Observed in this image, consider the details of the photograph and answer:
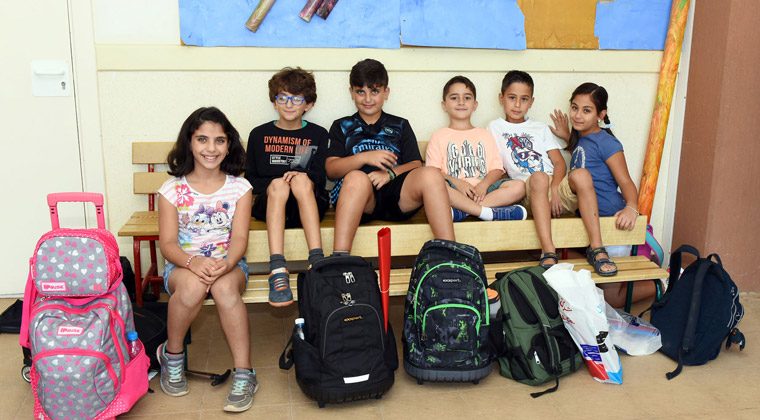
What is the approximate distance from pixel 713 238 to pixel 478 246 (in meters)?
1.43

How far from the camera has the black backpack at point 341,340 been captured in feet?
7.86

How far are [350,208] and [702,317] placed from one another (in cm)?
158

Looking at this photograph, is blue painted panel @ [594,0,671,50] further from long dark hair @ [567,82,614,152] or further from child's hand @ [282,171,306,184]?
child's hand @ [282,171,306,184]

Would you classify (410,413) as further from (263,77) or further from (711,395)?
(263,77)

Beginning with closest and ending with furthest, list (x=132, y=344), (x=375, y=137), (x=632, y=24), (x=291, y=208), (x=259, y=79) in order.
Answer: (x=132, y=344) → (x=291, y=208) → (x=375, y=137) → (x=259, y=79) → (x=632, y=24)

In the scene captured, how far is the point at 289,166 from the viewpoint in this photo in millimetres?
3143

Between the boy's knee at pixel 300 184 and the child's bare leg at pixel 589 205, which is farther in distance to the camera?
the child's bare leg at pixel 589 205

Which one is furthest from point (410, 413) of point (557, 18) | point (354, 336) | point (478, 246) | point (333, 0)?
point (557, 18)

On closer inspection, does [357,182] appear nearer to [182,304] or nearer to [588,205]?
[182,304]

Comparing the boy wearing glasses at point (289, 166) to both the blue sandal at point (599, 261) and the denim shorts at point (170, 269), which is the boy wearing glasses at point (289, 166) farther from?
the blue sandal at point (599, 261)

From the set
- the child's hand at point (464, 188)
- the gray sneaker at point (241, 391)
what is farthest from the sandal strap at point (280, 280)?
the child's hand at point (464, 188)

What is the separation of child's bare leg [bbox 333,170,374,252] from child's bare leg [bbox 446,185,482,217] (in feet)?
1.43

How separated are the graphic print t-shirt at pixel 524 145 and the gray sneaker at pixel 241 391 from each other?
172cm

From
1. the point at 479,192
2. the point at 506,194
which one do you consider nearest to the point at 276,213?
the point at 479,192
